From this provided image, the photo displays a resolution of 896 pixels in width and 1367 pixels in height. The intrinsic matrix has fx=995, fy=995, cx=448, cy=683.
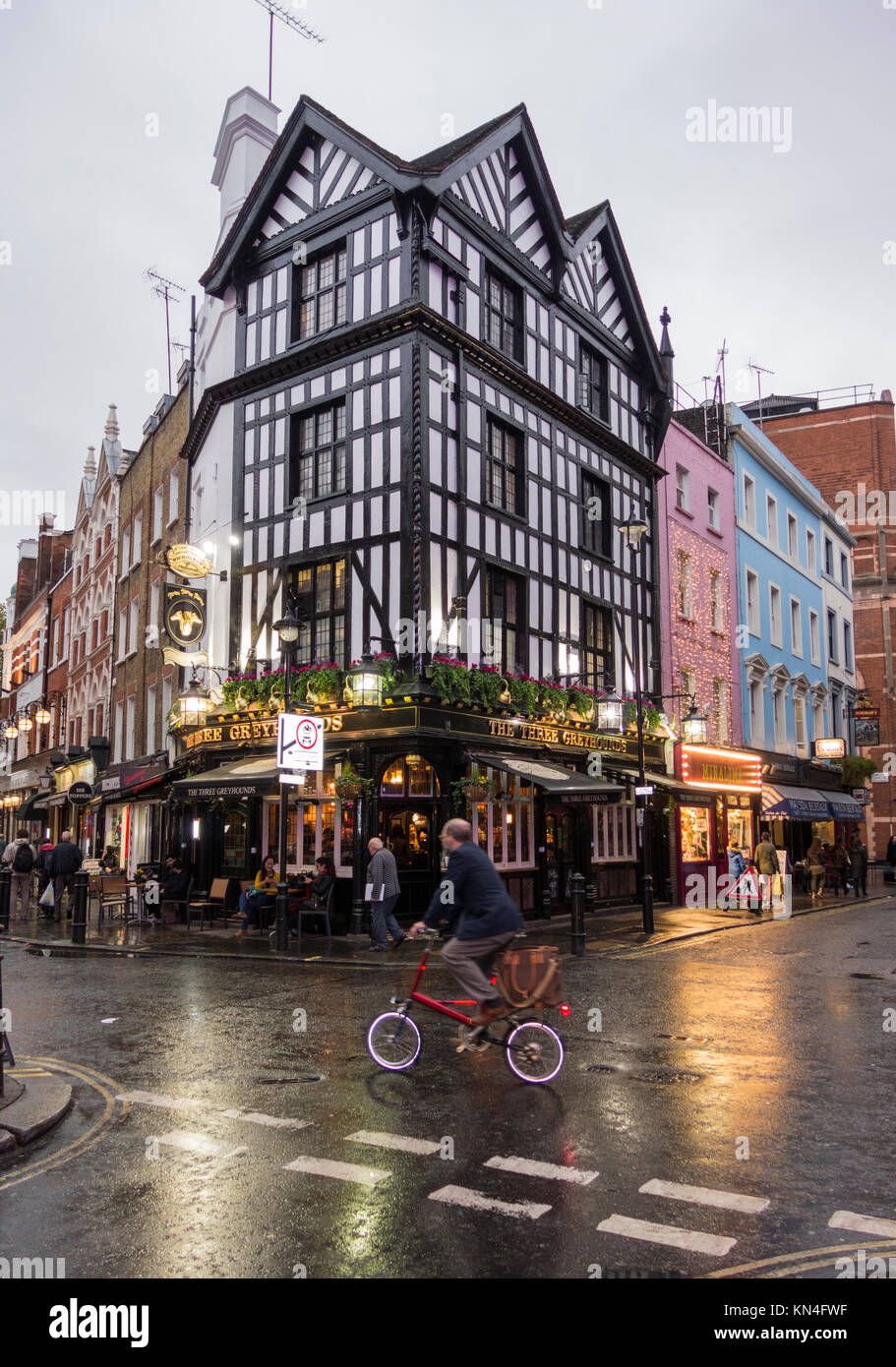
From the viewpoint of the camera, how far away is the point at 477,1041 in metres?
7.45

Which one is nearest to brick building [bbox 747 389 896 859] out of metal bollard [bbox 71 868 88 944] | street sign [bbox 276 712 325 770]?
street sign [bbox 276 712 325 770]

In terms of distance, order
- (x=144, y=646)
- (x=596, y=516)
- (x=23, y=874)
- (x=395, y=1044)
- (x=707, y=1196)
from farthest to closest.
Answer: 1. (x=144, y=646)
2. (x=596, y=516)
3. (x=23, y=874)
4. (x=395, y=1044)
5. (x=707, y=1196)

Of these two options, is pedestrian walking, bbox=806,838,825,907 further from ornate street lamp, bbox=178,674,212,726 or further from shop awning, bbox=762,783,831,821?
ornate street lamp, bbox=178,674,212,726

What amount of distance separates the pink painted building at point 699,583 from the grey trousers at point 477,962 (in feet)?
65.5

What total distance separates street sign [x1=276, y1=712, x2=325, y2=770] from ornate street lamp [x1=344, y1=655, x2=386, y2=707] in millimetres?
1652

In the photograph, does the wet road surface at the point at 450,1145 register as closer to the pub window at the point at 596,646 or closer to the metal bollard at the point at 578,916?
the metal bollard at the point at 578,916

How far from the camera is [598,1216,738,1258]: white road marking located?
438 cm

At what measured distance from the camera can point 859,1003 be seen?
10883mm

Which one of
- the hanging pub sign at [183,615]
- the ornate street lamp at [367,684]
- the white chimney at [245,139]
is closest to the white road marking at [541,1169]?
the ornate street lamp at [367,684]

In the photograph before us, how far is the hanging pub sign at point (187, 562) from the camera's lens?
20.4 metres

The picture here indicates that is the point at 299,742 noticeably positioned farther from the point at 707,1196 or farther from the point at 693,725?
the point at 693,725

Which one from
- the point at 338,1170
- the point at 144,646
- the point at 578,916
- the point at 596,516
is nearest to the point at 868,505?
the point at 596,516

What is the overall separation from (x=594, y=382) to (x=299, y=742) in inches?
562

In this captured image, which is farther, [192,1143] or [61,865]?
[61,865]
